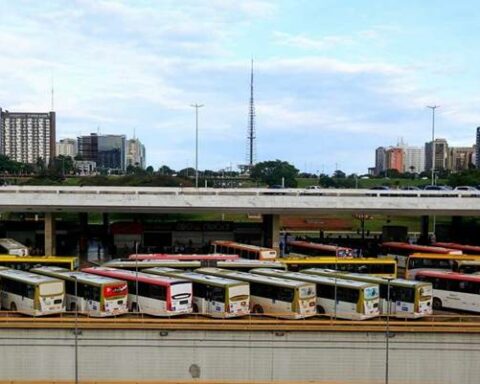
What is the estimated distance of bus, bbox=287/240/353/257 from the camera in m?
29.5

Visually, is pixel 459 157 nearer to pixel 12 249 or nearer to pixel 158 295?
pixel 12 249

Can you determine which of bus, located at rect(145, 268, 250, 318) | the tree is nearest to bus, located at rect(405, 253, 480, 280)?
bus, located at rect(145, 268, 250, 318)

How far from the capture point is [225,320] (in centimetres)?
1958

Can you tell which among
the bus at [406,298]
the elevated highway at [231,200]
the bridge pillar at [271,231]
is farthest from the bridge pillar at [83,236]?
the bus at [406,298]

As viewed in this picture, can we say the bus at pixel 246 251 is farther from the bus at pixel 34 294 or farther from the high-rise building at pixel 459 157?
the high-rise building at pixel 459 157

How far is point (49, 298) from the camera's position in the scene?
808 inches

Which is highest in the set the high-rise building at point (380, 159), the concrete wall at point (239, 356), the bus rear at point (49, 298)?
the high-rise building at point (380, 159)

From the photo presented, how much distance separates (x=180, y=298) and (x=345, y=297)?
6026 mm

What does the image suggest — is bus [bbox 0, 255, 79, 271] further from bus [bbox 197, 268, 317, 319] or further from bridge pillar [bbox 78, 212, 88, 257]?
bridge pillar [bbox 78, 212, 88, 257]

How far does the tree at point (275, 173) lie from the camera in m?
88.3

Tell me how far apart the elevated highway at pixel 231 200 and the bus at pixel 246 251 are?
2.15 m

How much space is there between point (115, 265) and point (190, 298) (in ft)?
20.2

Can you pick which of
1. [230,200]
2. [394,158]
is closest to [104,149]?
[394,158]

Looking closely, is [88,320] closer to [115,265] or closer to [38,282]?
[38,282]
